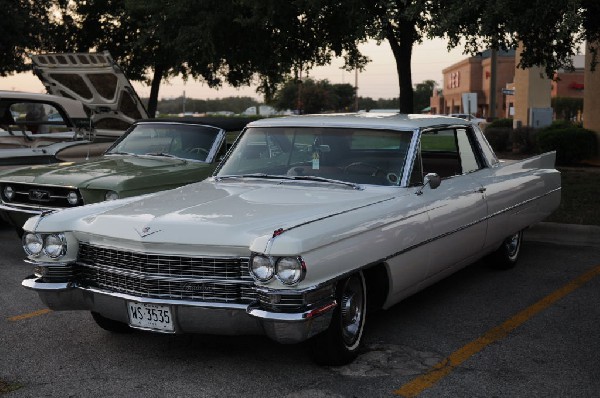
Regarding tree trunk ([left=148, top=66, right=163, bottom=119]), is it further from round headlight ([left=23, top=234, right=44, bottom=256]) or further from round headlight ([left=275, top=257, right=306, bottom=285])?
round headlight ([left=275, top=257, right=306, bottom=285])

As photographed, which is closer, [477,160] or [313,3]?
[477,160]

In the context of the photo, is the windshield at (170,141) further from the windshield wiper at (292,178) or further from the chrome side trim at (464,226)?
the chrome side trim at (464,226)

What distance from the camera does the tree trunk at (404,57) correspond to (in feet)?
50.0

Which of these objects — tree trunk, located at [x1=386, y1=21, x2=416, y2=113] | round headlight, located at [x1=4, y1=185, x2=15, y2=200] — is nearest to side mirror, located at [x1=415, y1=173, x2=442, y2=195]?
round headlight, located at [x1=4, y1=185, x2=15, y2=200]

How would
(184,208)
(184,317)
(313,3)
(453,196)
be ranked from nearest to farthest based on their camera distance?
(184,317), (184,208), (453,196), (313,3)

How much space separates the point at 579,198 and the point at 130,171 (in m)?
7.40

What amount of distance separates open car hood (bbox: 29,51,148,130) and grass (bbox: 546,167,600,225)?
6.66m

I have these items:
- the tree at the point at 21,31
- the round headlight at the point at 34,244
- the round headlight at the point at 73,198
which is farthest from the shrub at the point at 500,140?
the round headlight at the point at 34,244

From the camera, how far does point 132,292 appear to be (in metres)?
4.57

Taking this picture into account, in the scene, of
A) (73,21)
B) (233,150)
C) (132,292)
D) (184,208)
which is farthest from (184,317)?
(73,21)

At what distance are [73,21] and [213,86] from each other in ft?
17.6

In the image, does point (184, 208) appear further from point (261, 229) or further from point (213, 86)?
point (213, 86)

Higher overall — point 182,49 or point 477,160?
point 182,49

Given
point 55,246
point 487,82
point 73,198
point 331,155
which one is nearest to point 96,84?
point 73,198
